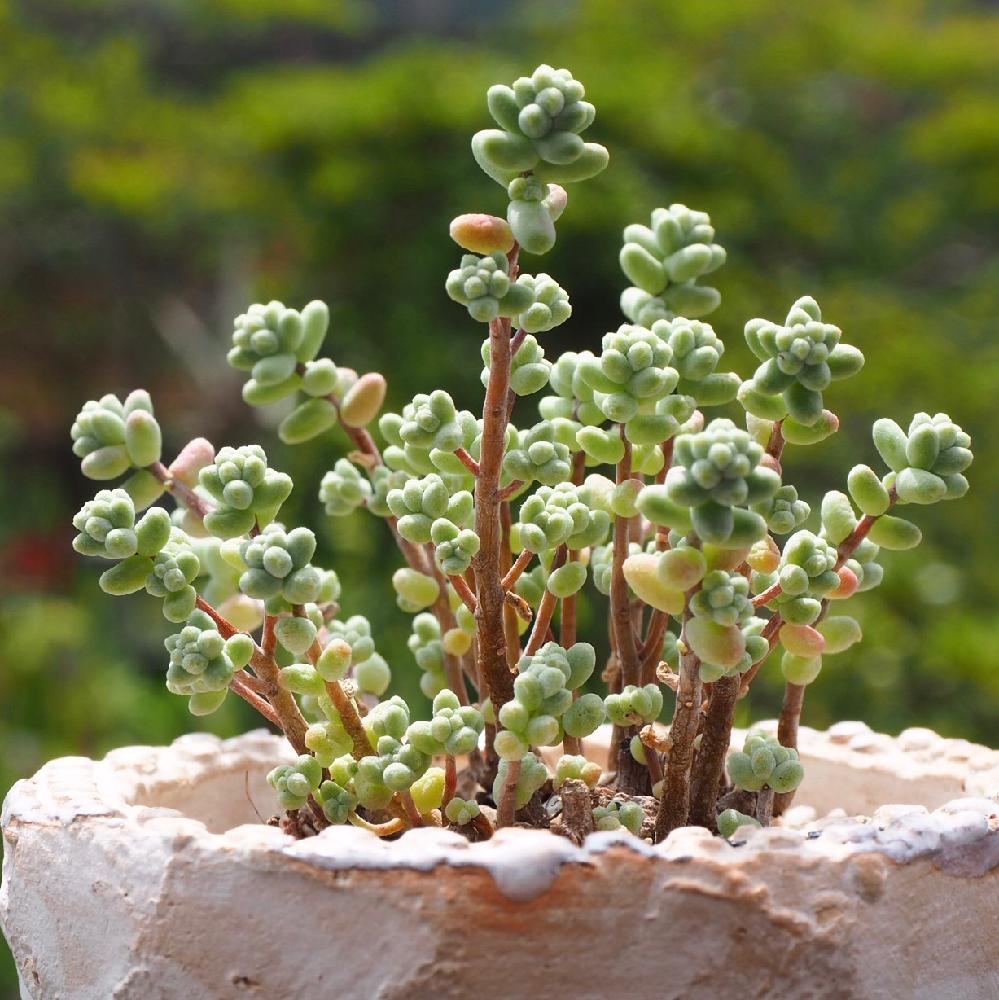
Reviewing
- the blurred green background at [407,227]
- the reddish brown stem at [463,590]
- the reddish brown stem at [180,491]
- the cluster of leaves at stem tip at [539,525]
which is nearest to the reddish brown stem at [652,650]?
the cluster of leaves at stem tip at [539,525]

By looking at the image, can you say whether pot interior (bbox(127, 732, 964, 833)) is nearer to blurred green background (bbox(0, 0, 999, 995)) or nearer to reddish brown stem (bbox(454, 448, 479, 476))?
reddish brown stem (bbox(454, 448, 479, 476))

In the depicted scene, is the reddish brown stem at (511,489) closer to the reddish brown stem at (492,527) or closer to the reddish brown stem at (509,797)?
the reddish brown stem at (492,527)

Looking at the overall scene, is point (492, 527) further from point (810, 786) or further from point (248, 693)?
point (810, 786)

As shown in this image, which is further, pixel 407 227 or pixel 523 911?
pixel 407 227

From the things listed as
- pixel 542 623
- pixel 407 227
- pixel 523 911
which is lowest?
pixel 523 911

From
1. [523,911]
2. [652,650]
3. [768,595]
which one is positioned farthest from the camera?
[652,650]

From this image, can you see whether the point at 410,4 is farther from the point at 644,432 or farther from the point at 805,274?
the point at 644,432

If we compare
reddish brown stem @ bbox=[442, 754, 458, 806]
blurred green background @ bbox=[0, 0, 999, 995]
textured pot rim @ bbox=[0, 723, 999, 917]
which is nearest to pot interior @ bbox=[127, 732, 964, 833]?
textured pot rim @ bbox=[0, 723, 999, 917]

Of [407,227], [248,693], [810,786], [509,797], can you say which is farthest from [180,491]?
[407,227]
